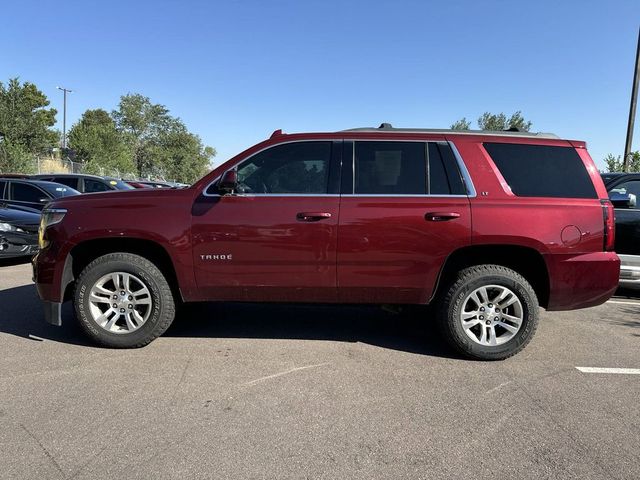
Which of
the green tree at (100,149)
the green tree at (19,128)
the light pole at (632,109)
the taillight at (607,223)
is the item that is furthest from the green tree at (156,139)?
the taillight at (607,223)

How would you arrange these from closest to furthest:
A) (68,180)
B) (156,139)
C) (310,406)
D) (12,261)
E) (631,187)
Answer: (310,406)
(631,187)
(12,261)
(68,180)
(156,139)

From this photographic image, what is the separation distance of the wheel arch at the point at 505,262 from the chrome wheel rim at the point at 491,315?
28 cm

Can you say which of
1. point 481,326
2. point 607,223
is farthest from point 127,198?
point 607,223

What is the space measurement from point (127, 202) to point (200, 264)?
2.83ft

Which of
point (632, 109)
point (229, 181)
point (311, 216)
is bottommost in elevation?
point (311, 216)

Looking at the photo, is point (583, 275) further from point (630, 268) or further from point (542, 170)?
point (630, 268)

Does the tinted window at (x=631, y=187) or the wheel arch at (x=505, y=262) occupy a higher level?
the tinted window at (x=631, y=187)

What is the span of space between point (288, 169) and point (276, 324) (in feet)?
6.06

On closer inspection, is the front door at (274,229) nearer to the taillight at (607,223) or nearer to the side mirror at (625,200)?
the taillight at (607,223)

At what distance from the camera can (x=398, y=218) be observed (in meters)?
4.02

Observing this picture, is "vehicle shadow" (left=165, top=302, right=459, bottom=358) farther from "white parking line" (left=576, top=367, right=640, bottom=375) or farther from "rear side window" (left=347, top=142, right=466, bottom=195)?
"rear side window" (left=347, top=142, right=466, bottom=195)

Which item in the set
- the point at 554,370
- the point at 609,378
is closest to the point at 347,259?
the point at 554,370

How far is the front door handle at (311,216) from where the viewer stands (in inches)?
159

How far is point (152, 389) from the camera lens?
11.4 feet
